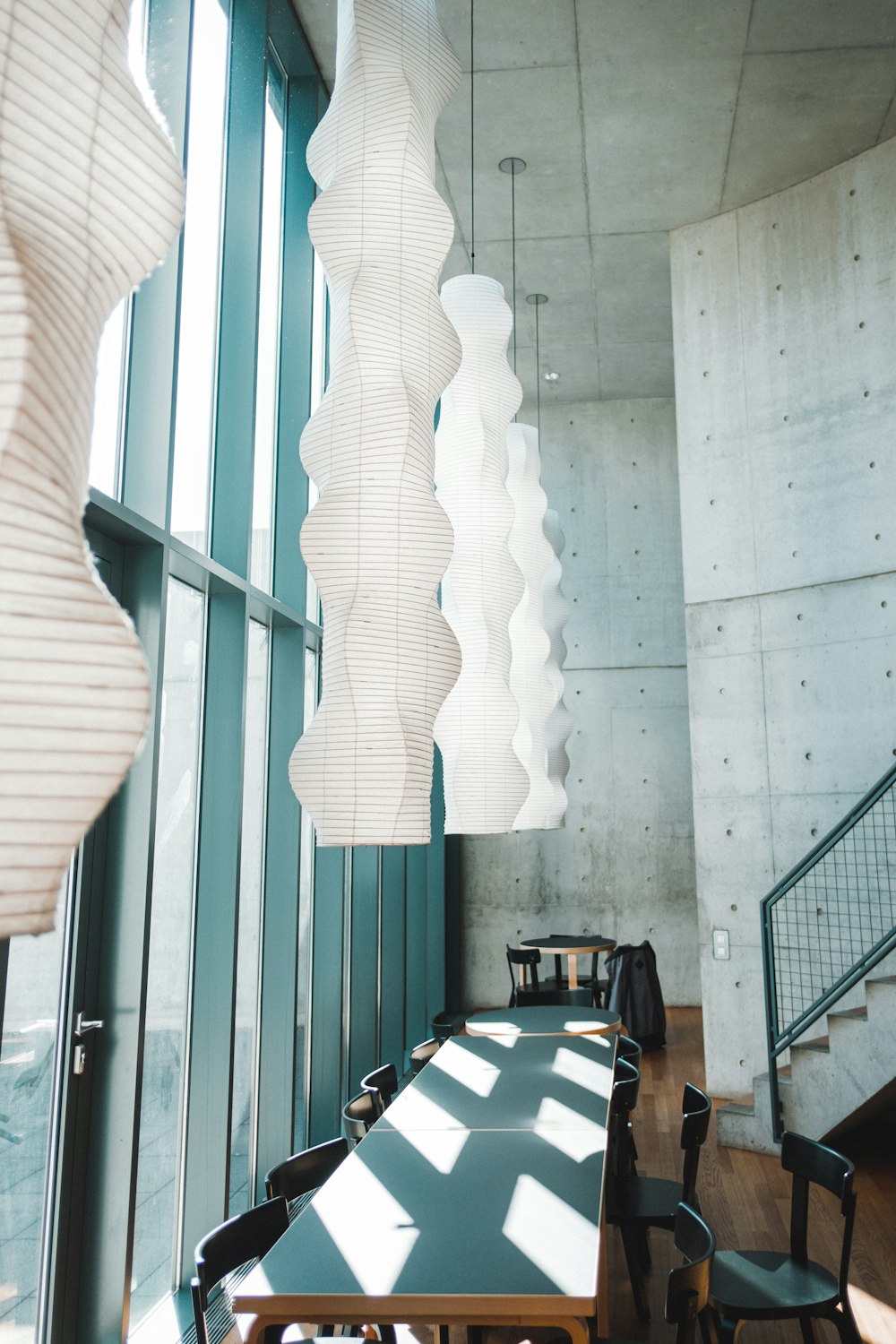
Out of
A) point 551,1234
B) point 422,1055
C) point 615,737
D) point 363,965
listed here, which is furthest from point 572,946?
point 551,1234

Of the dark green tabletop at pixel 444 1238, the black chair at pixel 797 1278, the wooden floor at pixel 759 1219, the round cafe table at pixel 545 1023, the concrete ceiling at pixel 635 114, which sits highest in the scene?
the concrete ceiling at pixel 635 114

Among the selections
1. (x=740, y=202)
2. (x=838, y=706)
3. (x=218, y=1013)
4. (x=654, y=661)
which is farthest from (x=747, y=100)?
(x=218, y=1013)

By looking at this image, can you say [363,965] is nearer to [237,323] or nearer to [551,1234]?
[237,323]

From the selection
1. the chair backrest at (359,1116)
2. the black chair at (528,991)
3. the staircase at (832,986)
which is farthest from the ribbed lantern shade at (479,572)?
the black chair at (528,991)

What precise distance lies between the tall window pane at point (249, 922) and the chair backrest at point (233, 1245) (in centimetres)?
150

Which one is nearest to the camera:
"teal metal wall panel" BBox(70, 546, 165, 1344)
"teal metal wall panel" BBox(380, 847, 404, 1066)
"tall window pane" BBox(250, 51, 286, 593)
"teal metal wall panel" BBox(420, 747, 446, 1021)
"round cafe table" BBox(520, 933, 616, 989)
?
"teal metal wall panel" BBox(70, 546, 165, 1344)

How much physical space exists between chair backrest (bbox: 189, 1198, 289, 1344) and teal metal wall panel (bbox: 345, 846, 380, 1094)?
141 inches

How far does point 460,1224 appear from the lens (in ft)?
8.59

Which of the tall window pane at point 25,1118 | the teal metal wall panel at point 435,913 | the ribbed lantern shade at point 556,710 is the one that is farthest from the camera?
the teal metal wall panel at point 435,913

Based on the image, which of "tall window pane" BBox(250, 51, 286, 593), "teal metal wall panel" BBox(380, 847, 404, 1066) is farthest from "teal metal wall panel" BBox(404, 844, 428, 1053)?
"tall window pane" BBox(250, 51, 286, 593)

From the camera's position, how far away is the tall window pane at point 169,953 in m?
3.66

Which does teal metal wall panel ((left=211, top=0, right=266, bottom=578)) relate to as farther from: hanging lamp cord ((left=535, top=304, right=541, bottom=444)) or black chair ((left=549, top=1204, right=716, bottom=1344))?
hanging lamp cord ((left=535, top=304, right=541, bottom=444))

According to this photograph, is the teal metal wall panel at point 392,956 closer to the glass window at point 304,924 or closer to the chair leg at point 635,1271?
the glass window at point 304,924

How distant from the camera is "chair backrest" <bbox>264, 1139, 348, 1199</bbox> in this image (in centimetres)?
307
